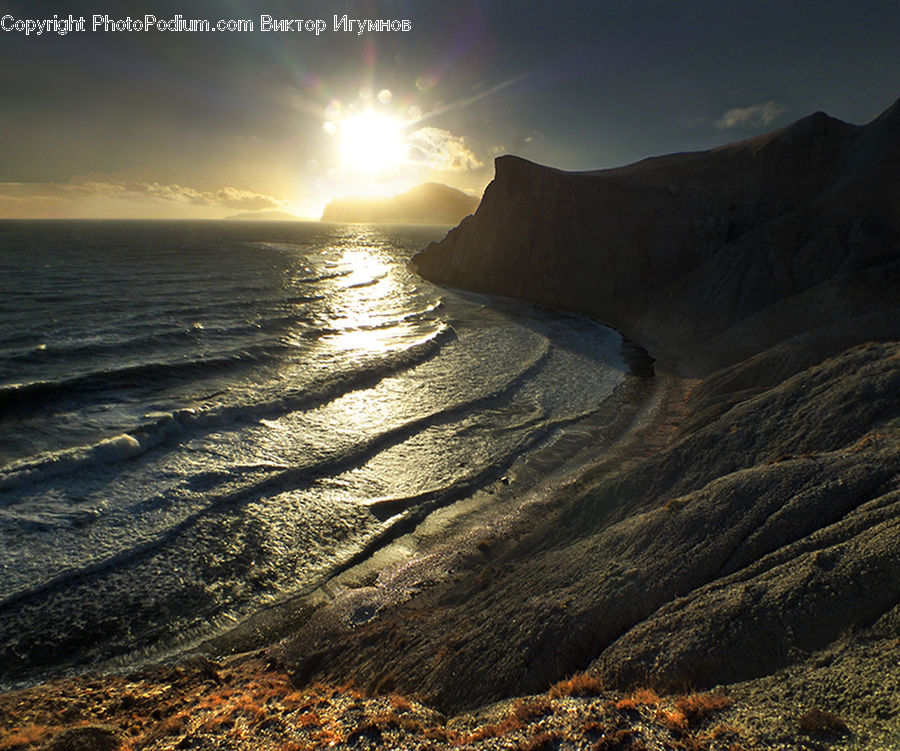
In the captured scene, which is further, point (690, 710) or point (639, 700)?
point (639, 700)

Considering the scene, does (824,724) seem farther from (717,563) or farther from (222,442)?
(222,442)

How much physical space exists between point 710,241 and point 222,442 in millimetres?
48996

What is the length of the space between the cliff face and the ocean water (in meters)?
7.87

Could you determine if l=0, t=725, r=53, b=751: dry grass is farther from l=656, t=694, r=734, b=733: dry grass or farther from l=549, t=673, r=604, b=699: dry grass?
l=656, t=694, r=734, b=733: dry grass

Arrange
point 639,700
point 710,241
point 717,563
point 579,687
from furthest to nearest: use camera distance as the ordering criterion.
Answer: point 710,241 < point 717,563 < point 579,687 < point 639,700

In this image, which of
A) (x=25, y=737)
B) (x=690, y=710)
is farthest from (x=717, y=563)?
(x=25, y=737)

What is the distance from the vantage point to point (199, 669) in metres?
9.91

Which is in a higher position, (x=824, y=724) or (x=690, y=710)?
(x=824, y=724)

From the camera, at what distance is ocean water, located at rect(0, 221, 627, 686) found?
1209cm

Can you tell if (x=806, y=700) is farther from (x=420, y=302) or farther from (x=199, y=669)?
(x=420, y=302)

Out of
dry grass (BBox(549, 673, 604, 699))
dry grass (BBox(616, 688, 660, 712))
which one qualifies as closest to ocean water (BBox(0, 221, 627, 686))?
dry grass (BBox(549, 673, 604, 699))

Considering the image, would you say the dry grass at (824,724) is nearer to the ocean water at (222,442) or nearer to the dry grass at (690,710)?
the dry grass at (690,710)

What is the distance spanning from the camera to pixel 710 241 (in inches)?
1908

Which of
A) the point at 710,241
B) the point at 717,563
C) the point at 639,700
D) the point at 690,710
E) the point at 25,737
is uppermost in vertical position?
the point at 710,241
